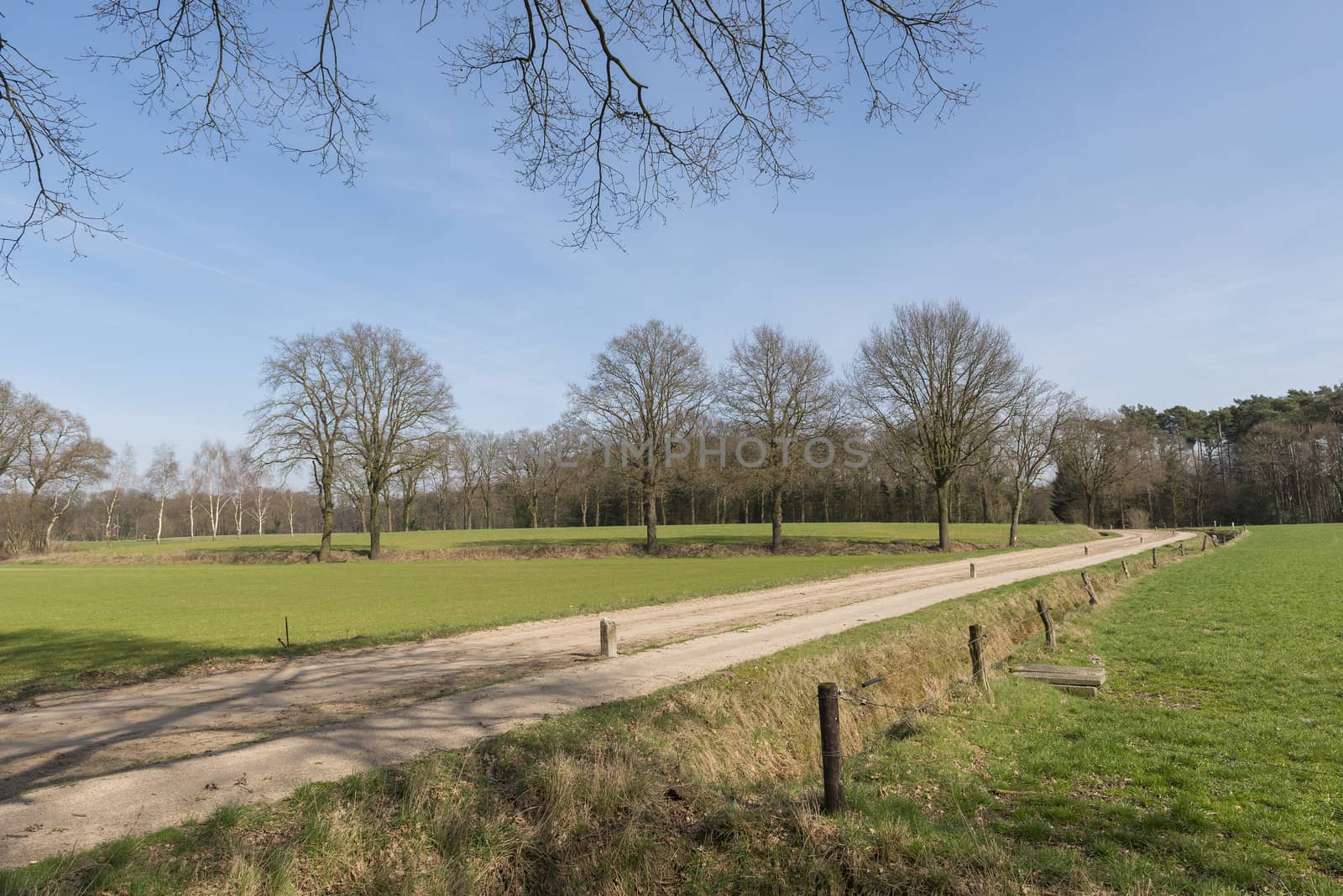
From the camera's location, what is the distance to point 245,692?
10.9 m

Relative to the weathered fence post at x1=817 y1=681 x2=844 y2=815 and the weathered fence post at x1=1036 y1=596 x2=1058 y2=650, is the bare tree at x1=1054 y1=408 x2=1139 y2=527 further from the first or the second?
the weathered fence post at x1=817 y1=681 x2=844 y2=815

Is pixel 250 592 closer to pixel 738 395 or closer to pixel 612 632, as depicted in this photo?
pixel 612 632

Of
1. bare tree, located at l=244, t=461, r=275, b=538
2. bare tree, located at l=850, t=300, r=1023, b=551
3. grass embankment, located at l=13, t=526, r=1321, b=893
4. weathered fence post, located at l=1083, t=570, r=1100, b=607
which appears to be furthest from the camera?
bare tree, located at l=244, t=461, r=275, b=538

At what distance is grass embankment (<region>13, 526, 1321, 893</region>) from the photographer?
529 cm

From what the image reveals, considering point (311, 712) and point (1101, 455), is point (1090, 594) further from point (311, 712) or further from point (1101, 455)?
point (1101, 455)

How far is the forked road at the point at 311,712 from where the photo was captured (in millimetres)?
5926

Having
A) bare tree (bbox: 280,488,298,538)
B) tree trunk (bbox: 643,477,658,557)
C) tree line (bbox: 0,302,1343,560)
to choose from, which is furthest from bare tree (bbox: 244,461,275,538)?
tree trunk (bbox: 643,477,658,557)

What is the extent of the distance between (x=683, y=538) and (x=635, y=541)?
439 cm

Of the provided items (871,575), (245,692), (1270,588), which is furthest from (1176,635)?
(245,692)

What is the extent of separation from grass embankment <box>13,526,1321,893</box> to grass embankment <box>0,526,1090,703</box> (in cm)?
957

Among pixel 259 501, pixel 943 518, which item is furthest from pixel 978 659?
pixel 259 501

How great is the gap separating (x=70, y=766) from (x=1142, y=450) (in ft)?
329

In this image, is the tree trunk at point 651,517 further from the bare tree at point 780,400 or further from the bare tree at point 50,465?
the bare tree at point 50,465

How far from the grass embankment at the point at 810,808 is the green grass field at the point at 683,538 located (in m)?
42.0
